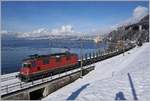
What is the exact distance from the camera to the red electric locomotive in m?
31.8

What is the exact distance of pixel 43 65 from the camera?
113 ft

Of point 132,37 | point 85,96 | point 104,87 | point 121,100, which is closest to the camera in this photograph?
point 121,100

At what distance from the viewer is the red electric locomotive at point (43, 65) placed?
104 feet

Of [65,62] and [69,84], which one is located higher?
[65,62]

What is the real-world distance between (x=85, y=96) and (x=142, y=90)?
5003mm

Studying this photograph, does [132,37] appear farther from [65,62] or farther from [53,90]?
[53,90]

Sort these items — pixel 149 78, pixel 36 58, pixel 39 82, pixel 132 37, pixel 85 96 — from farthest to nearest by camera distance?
1. pixel 132 37
2. pixel 36 58
3. pixel 39 82
4. pixel 149 78
5. pixel 85 96

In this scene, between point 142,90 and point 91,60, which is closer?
point 142,90

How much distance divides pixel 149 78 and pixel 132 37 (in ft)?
420

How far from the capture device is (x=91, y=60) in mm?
49531

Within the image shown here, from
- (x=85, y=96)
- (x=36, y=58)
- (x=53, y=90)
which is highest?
(x=36, y=58)

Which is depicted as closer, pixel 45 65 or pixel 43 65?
pixel 43 65

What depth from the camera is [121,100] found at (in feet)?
59.9

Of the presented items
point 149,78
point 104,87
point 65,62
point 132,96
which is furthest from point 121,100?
point 65,62
